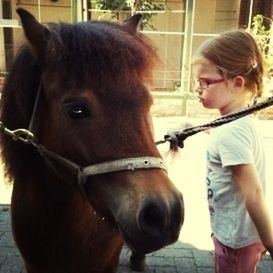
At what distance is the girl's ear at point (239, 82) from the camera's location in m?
1.95

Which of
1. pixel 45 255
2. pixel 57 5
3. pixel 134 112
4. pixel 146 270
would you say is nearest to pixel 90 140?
pixel 134 112

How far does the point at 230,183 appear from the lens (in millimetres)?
1975

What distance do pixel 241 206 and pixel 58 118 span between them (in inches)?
36.7

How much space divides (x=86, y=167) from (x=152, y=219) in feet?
1.12

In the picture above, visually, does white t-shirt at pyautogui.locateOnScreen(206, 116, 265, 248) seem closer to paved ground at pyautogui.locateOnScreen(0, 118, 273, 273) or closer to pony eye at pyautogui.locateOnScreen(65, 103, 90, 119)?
paved ground at pyautogui.locateOnScreen(0, 118, 273, 273)

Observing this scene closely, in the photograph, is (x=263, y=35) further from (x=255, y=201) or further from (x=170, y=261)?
(x=255, y=201)

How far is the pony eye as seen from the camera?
1.57 metres

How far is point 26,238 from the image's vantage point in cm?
226

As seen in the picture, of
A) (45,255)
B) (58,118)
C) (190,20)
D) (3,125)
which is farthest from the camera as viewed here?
(190,20)

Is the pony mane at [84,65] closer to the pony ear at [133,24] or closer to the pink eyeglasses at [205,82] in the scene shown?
the pony ear at [133,24]

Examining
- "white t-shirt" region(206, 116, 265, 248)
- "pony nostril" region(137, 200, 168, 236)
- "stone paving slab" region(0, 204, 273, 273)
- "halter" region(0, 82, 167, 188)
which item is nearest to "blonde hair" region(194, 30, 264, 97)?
"white t-shirt" region(206, 116, 265, 248)

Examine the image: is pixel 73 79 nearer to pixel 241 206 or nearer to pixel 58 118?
pixel 58 118

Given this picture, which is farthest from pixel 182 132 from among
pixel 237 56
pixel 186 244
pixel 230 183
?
pixel 186 244

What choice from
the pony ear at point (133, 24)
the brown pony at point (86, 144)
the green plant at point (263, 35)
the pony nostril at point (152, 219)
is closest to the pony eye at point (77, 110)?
the brown pony at point (86, 144)
